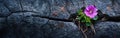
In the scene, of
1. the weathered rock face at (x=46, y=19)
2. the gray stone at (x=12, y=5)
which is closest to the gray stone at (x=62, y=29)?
the weathered rock face at (x=46, y=19)

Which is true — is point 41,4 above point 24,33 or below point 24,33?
above

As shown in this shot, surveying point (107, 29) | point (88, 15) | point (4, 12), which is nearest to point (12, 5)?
point (4, 12)

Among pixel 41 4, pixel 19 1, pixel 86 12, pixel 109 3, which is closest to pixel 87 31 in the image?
pixel 86 12

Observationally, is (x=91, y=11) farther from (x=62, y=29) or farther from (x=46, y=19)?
(x=46, y=19)

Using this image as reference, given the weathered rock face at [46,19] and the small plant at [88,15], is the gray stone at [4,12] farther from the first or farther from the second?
the small plant at [88,15]

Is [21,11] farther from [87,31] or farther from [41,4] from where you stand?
[87,31]

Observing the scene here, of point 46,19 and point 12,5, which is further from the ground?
point 12,5

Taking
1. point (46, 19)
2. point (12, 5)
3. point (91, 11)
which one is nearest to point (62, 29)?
point (46, 19)
